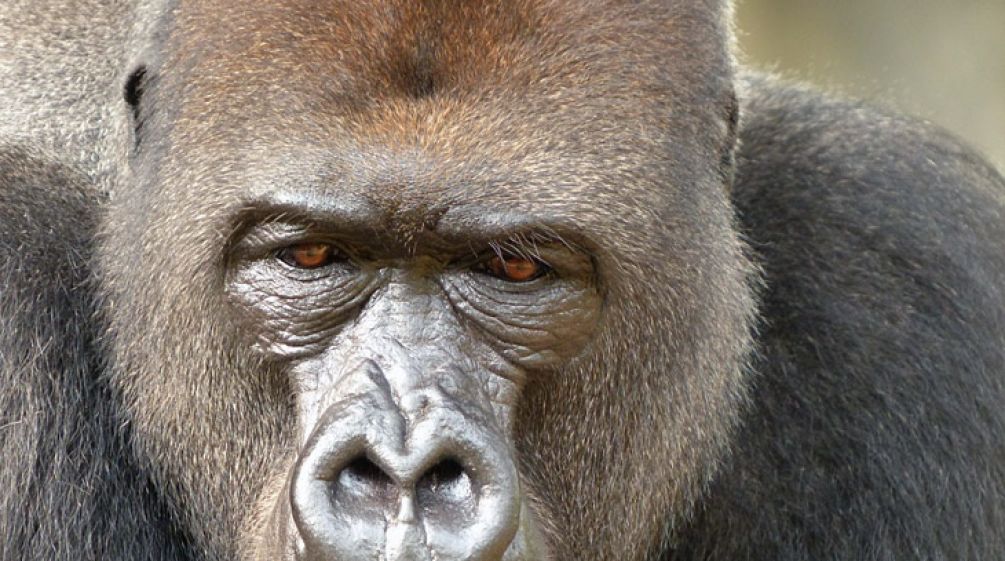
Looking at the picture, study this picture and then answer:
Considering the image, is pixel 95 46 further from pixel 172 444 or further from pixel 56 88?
pixel 172 444

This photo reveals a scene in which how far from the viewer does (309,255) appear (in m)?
3.85

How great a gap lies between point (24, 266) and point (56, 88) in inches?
36.5

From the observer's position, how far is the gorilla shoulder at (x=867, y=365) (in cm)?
477

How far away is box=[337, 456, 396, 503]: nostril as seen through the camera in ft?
11.2

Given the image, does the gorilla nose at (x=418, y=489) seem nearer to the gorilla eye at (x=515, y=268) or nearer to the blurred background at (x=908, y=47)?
the gorilla eye at (x=515, y=268)

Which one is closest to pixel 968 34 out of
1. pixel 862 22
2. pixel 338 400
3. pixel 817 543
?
pixel 862 22

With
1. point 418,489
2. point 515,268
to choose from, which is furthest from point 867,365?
point 418,489

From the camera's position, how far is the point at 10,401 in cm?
407

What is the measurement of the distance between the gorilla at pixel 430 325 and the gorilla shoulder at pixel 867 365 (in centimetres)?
1

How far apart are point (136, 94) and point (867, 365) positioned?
7.69ft

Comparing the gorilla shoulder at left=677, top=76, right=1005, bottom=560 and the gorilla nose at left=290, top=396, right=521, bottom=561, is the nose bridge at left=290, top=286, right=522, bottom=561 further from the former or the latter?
the gorilla shoulder at left=677, top=76, right=1005, bottom=560

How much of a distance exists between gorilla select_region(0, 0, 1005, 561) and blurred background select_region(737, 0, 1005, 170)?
577 centimetres

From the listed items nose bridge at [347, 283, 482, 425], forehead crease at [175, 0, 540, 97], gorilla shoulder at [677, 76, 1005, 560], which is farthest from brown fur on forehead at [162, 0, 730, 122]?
gorilla shoulder at [677, 76, 1005, 560]

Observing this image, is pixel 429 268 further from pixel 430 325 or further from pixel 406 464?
pixel 406 464
